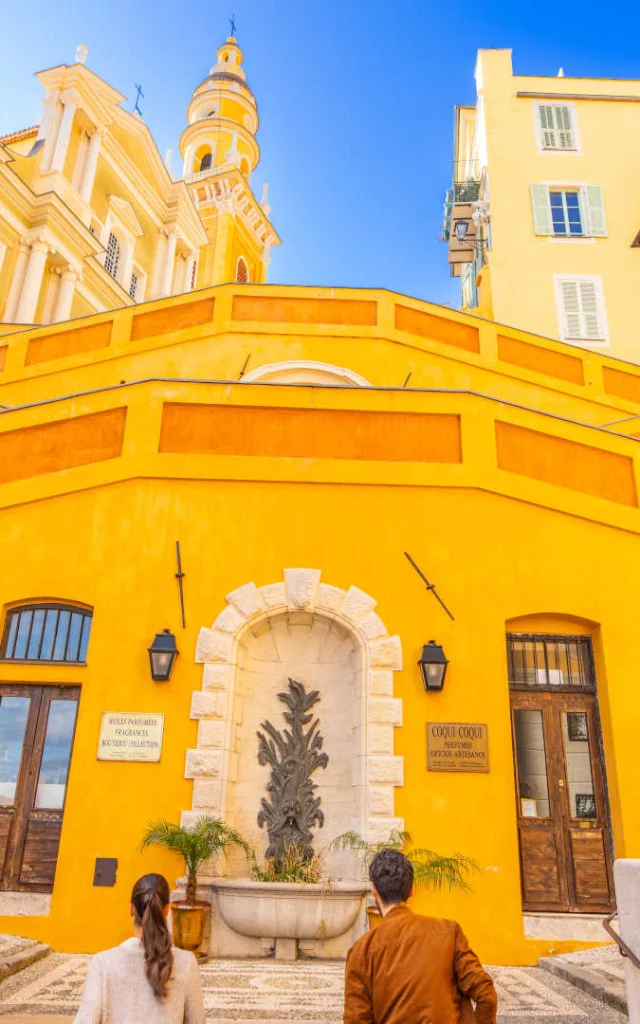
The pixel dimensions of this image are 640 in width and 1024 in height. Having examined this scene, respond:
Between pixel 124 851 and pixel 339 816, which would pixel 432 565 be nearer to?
pixel 339 816

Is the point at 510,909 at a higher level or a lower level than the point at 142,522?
lower

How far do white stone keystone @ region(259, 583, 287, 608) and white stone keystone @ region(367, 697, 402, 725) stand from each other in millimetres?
1461

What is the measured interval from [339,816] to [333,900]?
124 cm

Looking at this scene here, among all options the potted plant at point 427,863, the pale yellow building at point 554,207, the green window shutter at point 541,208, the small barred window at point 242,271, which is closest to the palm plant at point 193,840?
the potted plant at point 427,863

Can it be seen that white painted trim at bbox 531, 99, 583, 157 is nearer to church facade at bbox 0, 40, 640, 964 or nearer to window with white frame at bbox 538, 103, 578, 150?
window with white frame at bbox 538, 103, 578, 150

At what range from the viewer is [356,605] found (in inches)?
349

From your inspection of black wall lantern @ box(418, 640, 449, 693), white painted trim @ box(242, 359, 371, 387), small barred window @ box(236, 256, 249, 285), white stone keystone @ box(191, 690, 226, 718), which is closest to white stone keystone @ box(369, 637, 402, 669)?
black wall lantern @ box(418, 640, 449, 693)

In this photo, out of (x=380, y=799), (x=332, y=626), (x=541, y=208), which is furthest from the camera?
(x=541, y=208)

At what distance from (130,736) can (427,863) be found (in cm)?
326

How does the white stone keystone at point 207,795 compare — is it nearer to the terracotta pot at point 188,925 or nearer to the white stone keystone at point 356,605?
the terracotta pot at point 188,925

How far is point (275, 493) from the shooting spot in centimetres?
936

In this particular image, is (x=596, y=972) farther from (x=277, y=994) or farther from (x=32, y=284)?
(x=32, y=284)

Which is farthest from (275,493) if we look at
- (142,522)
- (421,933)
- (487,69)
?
Result: (487,69)

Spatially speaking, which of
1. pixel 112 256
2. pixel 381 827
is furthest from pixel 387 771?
pixel 112 256
